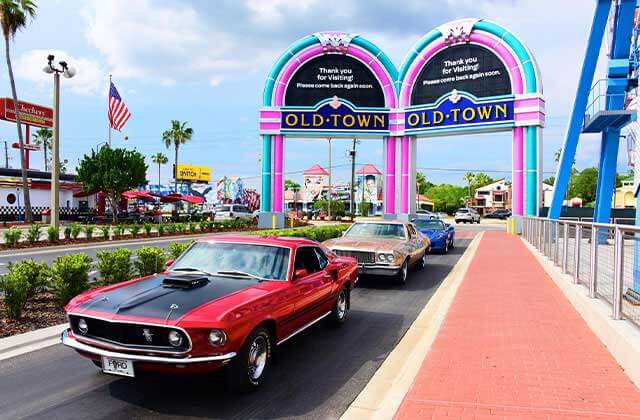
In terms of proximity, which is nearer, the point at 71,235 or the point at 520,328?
the point at 520,328

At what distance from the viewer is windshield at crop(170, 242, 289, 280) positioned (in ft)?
18.9

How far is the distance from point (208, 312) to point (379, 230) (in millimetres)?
8800

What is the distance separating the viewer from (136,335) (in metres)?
4.36

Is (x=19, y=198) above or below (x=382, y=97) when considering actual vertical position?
below

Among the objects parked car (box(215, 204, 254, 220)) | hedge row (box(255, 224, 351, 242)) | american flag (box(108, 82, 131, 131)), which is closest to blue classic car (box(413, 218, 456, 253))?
hedge row (box(255, 224, 351, 242))

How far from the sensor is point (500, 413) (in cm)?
420

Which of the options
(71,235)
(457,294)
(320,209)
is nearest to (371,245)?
(457,294)

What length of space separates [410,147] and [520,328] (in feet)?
81.6

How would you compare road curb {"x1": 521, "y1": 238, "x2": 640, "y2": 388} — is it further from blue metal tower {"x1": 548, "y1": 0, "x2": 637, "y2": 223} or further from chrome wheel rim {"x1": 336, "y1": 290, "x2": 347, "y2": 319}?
blue metal tower {"x1": 548, "y1": 0, "x2": 637, "y2": 223}

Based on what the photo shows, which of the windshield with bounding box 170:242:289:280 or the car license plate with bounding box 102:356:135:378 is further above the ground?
the windshield with bounding box 170:242:289:280

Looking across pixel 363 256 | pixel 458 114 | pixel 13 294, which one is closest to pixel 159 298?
pixel 13 294

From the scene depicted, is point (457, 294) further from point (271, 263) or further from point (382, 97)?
point (382, 97)

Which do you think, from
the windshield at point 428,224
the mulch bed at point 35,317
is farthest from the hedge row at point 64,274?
the windshield at point 428,224

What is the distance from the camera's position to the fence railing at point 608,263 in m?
6.07
